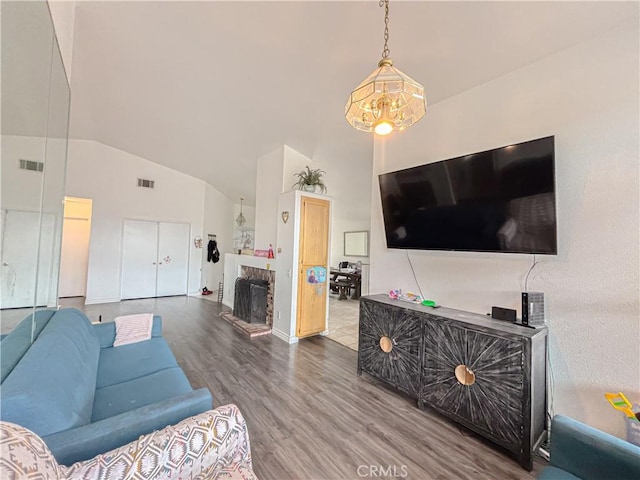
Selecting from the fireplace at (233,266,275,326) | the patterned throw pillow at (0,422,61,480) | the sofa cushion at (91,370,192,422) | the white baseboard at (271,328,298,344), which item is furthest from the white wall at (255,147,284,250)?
the patterned throw pillow at (0,422,61,480)

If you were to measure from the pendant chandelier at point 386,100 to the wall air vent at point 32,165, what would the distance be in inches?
71.0

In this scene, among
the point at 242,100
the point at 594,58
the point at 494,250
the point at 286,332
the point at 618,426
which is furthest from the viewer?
the point at 286,332

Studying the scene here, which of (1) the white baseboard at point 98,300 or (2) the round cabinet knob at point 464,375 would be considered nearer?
(2) the round cabinet knob at point 464,375

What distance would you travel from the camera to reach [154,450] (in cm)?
96

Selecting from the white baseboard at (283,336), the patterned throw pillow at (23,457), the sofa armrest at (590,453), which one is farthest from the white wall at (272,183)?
the sofa armrest at (590,453)

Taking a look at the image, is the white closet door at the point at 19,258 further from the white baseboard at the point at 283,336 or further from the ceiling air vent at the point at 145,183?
the ceiling air vent at the point at 145,183

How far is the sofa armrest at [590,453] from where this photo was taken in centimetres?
111

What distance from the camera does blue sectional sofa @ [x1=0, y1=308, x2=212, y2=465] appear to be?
3.28 feet

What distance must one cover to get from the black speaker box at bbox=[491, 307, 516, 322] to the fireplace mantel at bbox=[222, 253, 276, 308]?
3.10 meters

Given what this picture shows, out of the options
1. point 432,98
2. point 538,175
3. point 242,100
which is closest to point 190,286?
point 242,100

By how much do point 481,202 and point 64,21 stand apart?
3819 millimetres

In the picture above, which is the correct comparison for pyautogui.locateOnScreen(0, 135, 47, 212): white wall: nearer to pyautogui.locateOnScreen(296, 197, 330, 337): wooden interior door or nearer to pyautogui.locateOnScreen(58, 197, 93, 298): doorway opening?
pyautogui.locateOnScreen(296, 197, 330, 337): wooden interior door

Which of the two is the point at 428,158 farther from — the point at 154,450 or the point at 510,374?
the point at 154,450

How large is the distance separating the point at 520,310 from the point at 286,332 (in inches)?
113
